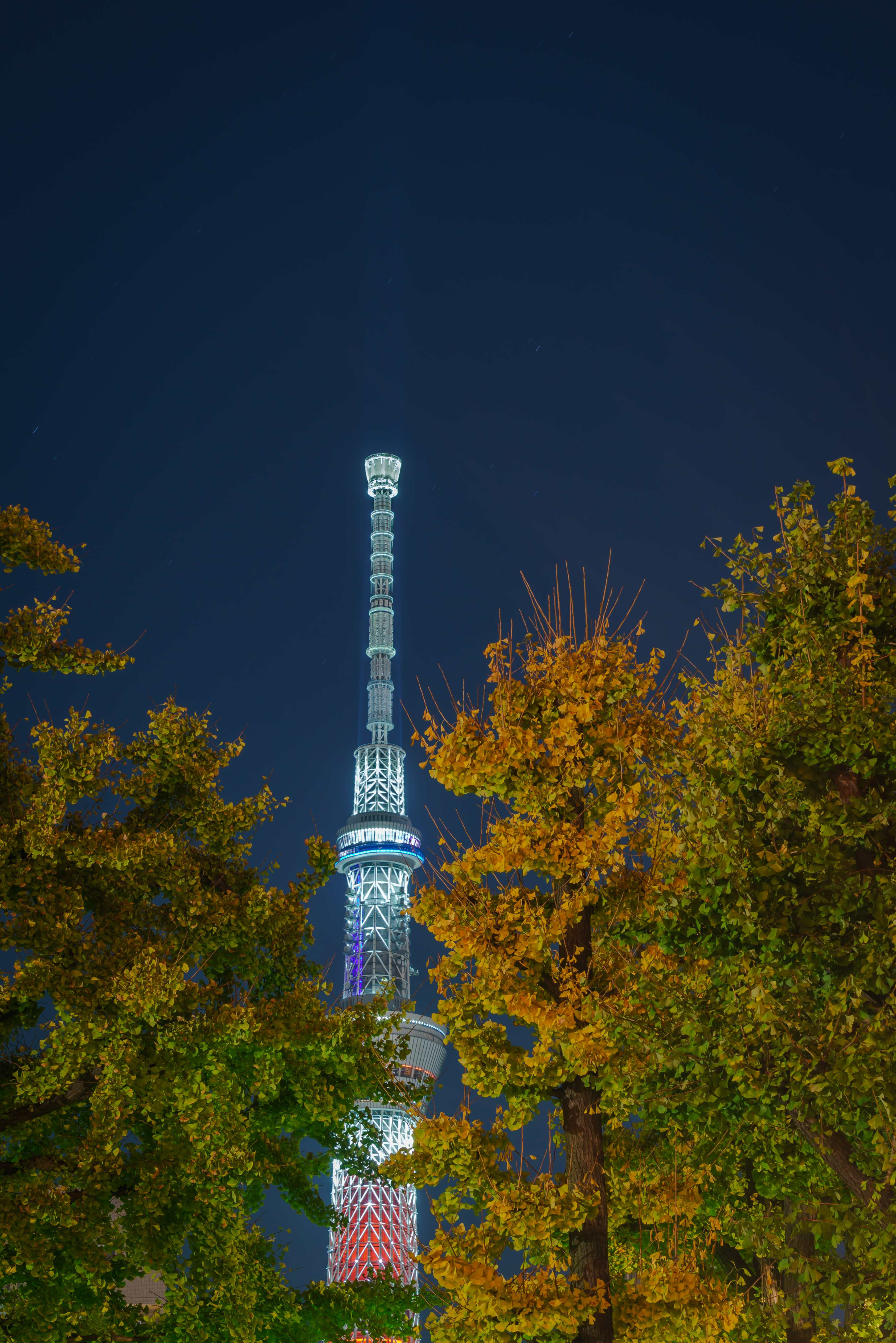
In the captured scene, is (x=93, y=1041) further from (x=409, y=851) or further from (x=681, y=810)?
(x=409, y=851)

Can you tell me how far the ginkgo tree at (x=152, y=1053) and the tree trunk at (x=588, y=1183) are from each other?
4233 millimetres

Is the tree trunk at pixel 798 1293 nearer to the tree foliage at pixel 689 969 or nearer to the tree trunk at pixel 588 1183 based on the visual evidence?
the tree foliage at pixel 689 969

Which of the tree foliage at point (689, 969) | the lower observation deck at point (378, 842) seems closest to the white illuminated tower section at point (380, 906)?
the lower observation deck at point (378, 842)

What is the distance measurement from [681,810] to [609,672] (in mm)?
2829

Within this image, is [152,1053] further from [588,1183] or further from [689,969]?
[689,969]

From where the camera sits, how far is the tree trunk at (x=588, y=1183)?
32.3 feet

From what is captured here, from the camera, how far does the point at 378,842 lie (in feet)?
326

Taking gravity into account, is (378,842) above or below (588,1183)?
above

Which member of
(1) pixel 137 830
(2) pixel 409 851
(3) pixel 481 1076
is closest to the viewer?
(3) pixel 481 1076

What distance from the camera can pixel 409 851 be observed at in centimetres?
9994

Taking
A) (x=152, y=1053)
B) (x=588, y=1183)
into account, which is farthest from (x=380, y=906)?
(x=588, y=1183)

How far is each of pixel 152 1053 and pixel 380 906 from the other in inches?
3452

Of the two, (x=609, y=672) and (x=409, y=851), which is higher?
(x=409, y=851)

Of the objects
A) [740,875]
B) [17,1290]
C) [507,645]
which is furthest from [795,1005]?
[17,1290]
